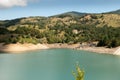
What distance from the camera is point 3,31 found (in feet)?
614

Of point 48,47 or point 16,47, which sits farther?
point 48,47

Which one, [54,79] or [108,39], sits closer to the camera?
[54,79]

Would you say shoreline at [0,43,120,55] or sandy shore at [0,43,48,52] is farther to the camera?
sandy shore at [0,43,48,52]

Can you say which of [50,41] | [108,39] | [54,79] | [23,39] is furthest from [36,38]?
[54,79]

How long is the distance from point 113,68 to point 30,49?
3402 inches

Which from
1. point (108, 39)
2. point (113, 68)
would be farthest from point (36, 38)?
point (113, 68)

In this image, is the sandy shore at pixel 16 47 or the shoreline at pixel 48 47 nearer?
the shoreline at pixel 48 47

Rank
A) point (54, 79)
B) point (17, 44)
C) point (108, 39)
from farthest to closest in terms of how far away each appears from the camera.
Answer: point (17, 44)
point (108, 39)
point (54, 79)

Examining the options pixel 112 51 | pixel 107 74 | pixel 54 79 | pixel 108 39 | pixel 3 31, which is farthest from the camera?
pixel 3 31

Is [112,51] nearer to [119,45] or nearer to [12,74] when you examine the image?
[119,45]

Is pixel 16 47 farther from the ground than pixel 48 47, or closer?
Result: farther from the ground

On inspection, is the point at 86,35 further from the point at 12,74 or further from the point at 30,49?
the point at 12,74

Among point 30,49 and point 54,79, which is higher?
point 54,79

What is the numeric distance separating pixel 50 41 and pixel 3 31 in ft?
99.5
